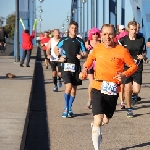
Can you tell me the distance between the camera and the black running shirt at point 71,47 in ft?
34.5

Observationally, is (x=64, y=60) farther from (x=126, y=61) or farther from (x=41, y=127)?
(x=126, y=61)

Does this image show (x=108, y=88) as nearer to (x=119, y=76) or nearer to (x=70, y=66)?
(x=119, y=76)

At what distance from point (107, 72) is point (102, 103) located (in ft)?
1.32

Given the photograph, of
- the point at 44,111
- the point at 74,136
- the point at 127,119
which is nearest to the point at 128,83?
the point at 127,119

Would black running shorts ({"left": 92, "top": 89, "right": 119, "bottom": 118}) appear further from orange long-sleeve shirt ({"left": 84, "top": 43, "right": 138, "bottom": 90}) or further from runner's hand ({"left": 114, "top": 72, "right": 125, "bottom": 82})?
runner's hand ({"left": 114, "top": 72, "right": 125, "bottom": 82})

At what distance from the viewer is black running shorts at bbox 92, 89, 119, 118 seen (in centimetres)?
738

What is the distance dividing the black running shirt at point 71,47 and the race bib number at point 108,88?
10.2ft

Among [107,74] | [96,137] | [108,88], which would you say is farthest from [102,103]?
[96,137]

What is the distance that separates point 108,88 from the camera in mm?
7410

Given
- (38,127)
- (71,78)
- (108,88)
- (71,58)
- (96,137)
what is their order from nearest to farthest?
(96,137)
(108,88)
(38,127)
(71,78)
(71,58)

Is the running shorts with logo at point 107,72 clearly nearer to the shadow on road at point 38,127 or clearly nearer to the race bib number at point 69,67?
the shadow on road at point 38,127

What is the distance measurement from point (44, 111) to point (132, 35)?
2.32 meters

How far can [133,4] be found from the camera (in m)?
34.6

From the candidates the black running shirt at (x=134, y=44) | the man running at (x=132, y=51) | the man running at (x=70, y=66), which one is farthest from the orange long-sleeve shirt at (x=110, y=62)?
the black running shirt at (x=134, y=44)
